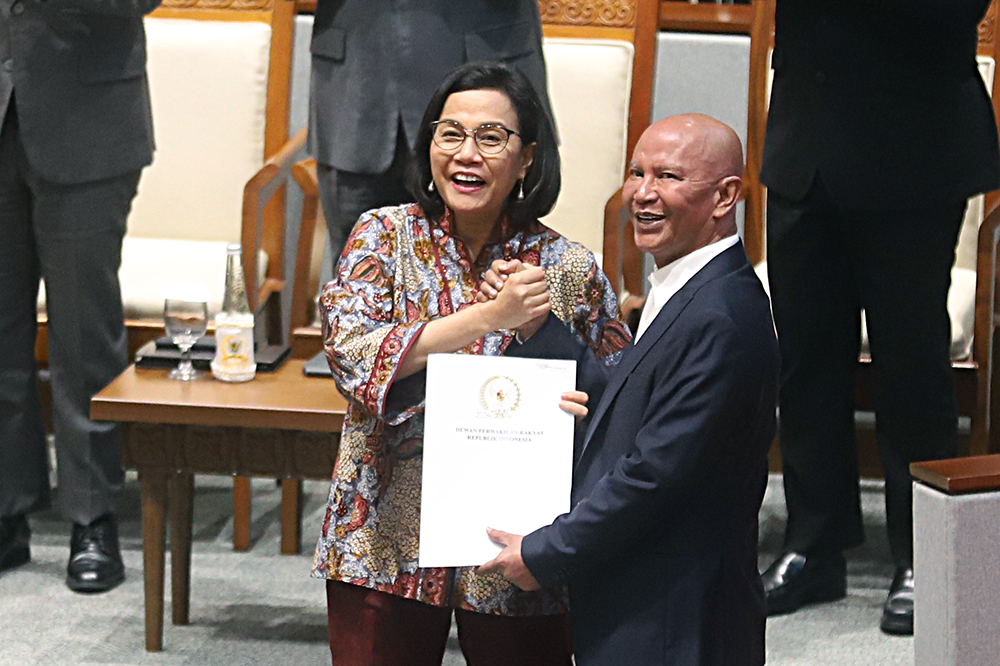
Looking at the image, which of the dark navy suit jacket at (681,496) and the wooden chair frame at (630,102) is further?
the wooden chair frame at (630,102)

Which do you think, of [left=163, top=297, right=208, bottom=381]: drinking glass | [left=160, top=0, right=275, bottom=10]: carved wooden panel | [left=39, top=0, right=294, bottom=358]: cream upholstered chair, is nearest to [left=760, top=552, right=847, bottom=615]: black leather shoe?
[left=163, top=297, right=208, bottom=381]: drinking glass

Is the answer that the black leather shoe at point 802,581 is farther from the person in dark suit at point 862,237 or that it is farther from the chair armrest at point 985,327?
the chair armrest at point 985,327

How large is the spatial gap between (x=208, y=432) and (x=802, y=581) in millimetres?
1298

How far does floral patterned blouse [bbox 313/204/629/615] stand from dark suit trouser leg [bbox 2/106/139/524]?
1.24 m

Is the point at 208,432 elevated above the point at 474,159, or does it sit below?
below

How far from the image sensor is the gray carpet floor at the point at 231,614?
290cm

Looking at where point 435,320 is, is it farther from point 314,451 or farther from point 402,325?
point 314,451

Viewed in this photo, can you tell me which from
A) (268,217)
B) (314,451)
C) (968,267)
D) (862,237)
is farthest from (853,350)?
(268,217)

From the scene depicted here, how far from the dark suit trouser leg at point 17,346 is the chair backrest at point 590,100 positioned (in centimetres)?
135

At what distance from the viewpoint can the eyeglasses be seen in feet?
6.82

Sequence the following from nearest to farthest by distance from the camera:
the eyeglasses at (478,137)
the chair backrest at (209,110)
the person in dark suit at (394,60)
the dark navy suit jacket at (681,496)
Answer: the dark navy suit jacket at (681,496)
the eyeglasses at (478,137)
the person in dark suit at (394,60)
the chair backrest at (209,110)

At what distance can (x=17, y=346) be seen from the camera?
129 inches

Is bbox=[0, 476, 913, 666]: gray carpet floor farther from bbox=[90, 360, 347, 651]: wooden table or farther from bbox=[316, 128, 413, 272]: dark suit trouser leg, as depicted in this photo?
bbox=[316, 128, 413, 272]: dark suit trouser leg

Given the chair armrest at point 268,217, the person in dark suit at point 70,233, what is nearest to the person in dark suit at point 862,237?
the chair armrest at point 268,217
